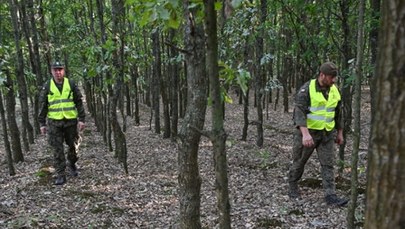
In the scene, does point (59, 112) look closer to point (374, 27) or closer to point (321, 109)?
point (321, 109)

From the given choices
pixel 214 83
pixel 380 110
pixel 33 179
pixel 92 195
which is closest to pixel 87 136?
pixel 33 179

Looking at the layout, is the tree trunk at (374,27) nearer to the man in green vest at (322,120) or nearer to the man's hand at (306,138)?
the man in green vest at (322,120)

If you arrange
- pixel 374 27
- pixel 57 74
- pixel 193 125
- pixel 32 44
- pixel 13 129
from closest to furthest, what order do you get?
1. pixel 193 125
2. pixel 374 27
3. pixel 57 74
4. pixel 13 129
5. pixel 32 44

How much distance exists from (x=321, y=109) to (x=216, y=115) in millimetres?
4399

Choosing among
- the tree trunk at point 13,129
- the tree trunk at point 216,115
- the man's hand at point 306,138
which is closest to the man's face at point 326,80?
the man's hand at point 306,138

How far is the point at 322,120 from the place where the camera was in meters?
6.41

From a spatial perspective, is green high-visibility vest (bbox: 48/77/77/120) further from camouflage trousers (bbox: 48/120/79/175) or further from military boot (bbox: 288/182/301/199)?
military boot (bbox: 288/182/301/199)

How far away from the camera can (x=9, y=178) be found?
346 inches

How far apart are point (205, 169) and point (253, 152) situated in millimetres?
2354

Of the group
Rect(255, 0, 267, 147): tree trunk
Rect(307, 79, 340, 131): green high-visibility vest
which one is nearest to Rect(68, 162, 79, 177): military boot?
A: Rect(307, 79, 340, 131): green high-visibility vest

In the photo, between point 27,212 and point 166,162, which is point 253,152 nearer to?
point 166,162

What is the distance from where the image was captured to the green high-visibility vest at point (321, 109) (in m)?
6.35

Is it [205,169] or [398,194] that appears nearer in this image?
[398,194]

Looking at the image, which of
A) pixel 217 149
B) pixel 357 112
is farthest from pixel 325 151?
pixel 217 149
